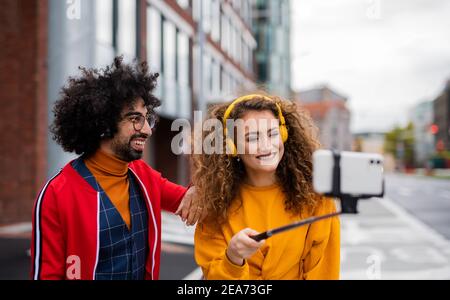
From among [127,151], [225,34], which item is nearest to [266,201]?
[127,151]

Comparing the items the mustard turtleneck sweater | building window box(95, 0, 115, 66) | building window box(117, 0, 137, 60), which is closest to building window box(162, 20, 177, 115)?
building window box(117, 0, 137, 60)

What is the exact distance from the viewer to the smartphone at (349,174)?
0.95 meters

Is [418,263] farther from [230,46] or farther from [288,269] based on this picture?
[230,46]

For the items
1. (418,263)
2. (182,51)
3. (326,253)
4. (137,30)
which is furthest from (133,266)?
(182,51)

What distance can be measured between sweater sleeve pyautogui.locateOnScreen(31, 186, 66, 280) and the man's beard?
263 mm

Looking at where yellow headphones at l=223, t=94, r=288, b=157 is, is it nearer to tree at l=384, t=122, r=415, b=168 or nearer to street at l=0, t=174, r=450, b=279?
street at l=0, t=174, r=450, b=279

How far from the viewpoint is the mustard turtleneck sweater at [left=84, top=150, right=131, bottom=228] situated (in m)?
1.63

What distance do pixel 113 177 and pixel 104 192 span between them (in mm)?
85

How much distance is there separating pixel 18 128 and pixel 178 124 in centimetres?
913

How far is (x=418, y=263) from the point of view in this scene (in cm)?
611

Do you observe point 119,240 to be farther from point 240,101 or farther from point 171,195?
point 240,101

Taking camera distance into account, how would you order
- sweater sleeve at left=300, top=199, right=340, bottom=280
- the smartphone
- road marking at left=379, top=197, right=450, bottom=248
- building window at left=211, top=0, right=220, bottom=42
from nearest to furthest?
the smartphone
sweater sleeve at left=300, top=199, right=340, bottom=280
road marking at left=379, top=197, right=450, bottom=248
building window at left=211, top=0, right=220, bottom=42

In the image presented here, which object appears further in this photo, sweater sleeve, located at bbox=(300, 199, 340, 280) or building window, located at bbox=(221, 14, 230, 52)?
building window, located at bbox=(221, 14, 230, 52)

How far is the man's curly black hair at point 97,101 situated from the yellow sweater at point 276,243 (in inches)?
21.4
